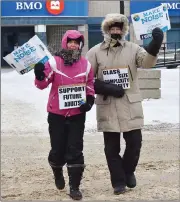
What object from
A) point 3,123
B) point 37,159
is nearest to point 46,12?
point 3,123

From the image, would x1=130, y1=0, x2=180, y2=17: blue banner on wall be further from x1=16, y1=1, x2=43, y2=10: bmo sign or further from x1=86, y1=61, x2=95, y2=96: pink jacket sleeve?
x1=86, y1=61, x2=95, y2=96: pink jacket sleeve

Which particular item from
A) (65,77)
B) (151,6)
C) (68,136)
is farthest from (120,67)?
(151,6)

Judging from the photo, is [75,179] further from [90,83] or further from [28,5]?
[28,5]

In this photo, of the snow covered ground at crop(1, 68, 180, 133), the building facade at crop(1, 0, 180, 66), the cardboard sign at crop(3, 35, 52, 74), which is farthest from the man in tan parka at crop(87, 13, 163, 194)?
the building facade at crop(1, 0, 180, 66)

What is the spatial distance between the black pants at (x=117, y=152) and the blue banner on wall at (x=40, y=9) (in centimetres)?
3069

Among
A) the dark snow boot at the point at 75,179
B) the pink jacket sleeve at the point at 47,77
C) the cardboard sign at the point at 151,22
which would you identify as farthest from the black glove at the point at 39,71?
the cardboard sign at the point at 151,22

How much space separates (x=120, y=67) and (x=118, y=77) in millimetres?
101

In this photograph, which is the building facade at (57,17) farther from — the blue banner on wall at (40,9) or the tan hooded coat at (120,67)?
the tan hooded coat at (120,67)

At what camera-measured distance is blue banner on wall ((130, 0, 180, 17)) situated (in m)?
36.1

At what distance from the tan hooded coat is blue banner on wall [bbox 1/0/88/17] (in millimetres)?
30546

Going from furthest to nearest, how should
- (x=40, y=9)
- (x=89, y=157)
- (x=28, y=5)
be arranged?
1. (x=40, y=9)
2. (x=28, y=5)
3. (x=89, y=157)

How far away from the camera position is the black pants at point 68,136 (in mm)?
4828

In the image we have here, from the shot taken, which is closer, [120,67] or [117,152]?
[120,67]

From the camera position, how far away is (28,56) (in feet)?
21.9
